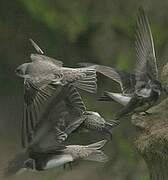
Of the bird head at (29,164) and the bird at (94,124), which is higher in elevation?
the bird at (94,124)

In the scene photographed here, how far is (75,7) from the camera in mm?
4652

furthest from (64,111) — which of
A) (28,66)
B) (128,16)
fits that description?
(128,16)

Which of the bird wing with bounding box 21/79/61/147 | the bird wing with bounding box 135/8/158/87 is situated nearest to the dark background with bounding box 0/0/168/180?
the bird wing with bounding box 135/8/158/87

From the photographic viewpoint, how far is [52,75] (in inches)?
86.3

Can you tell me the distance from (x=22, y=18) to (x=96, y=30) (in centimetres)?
65

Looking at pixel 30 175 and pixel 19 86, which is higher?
pixel 19 86

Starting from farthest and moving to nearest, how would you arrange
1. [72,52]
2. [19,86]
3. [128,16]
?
Answer: [19,86], [72,52], [128,16]

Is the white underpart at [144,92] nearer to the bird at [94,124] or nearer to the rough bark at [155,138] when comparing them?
the rough bark at [155,138]

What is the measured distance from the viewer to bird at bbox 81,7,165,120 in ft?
7.44

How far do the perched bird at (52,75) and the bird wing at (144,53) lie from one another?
0.18 m

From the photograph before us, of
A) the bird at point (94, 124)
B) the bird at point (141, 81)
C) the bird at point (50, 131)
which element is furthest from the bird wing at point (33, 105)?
the bird at point (141, 81)

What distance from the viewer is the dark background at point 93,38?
14.8 feet

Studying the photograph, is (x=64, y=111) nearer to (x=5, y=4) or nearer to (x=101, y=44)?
(x=101, y=44)

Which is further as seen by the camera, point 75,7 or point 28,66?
point 75,7
